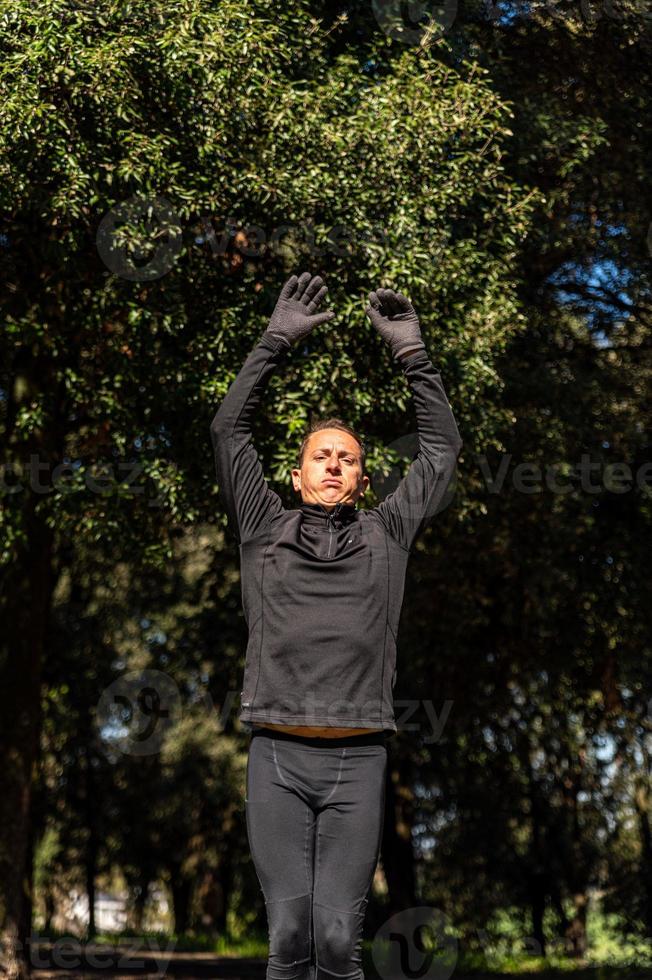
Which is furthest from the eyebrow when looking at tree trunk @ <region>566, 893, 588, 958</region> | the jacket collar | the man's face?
tree trunk @ <region>566, 893, 588, 958</region>

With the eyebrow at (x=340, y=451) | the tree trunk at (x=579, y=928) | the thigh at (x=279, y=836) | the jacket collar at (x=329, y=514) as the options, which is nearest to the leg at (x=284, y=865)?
the thigh at (x=279, y=836)

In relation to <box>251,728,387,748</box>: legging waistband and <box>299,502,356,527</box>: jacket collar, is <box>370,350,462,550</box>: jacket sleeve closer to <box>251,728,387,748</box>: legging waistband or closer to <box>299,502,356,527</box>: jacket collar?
<box>299,502,356,527</box>: jacket collar

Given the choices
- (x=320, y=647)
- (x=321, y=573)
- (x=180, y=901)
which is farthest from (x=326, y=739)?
(x=180, y=901)

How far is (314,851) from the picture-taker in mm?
3332

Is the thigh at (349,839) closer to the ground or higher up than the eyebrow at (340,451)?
closer to the ground

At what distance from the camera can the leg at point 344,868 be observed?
10.7 ft

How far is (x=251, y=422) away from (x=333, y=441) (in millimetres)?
266

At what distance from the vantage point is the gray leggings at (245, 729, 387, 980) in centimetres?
326

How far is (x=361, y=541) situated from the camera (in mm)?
3645

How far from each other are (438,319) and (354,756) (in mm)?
7237

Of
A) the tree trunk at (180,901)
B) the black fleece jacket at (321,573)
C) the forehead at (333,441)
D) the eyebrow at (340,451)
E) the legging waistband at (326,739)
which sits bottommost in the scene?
the tree trunk at (180,901)

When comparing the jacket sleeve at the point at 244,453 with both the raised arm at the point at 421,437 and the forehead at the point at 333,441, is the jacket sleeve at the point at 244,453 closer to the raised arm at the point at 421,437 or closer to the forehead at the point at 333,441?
the forehead at the point at 333,441

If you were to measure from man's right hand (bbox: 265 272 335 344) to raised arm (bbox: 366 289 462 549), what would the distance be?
0.60 ft

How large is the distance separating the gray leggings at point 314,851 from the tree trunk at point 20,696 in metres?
9.59
